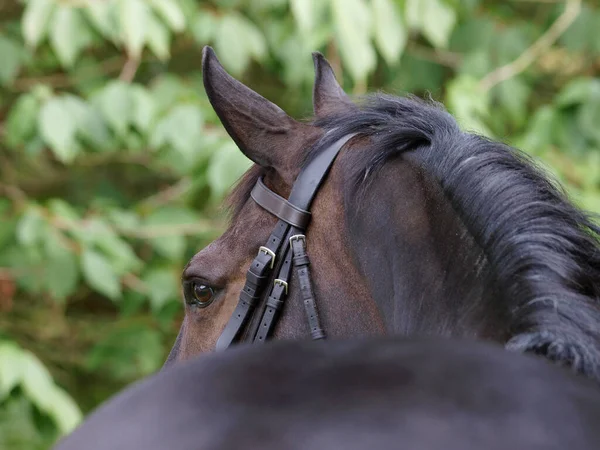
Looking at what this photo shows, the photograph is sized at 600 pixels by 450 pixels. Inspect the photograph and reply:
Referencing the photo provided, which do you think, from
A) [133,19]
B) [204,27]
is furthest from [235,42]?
[133,19]

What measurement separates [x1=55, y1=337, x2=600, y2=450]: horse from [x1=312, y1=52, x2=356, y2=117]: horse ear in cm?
84

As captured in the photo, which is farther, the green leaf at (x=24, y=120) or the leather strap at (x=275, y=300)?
the green leaf at (x=24, y=120)

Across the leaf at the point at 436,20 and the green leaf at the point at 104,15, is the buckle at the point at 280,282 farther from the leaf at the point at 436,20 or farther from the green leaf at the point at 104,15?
the leaf at the point at 436,20

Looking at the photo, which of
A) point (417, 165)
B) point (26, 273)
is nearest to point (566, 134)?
point (417, 165)

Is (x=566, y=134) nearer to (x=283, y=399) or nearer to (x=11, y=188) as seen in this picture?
(x=11, y=188)

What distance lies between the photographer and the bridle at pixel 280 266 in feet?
4.66

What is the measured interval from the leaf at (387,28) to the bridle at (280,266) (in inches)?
63.1

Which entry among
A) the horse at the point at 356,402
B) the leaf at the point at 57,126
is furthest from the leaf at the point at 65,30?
the horse at the point at 356,402

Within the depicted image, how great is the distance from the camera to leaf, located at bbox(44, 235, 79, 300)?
3.09m

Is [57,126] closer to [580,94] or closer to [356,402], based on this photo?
[580,94]

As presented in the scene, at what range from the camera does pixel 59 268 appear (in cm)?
315

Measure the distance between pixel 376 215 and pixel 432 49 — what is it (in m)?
2.94

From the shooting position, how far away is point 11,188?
12.0ft

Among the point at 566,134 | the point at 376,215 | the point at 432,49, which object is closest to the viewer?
the point at 376,215
